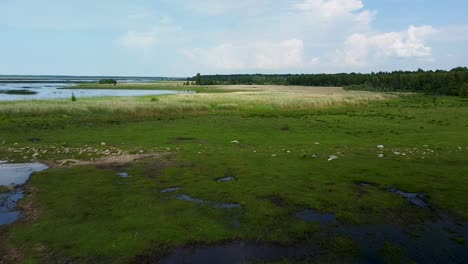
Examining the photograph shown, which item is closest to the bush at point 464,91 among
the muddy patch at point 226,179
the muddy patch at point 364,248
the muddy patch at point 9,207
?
the muddy patch at point 226,179

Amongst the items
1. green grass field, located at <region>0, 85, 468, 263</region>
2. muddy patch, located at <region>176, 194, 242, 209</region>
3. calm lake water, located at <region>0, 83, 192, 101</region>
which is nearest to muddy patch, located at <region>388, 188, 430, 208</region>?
green grass field, located at <region>0, 85, 468, 263</region>

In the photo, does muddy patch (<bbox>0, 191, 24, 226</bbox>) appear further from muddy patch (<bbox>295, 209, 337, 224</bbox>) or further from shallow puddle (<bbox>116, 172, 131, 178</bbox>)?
muddy patch (<bbox>295, 209, 337, 224</bbox>)

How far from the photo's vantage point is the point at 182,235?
1148 centimetres

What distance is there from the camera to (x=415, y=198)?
14.9 m

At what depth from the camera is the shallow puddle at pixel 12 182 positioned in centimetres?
1311

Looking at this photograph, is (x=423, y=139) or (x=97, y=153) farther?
(x=423, y=139)

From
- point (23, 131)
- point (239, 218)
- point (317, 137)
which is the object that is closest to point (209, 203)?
point (239, 218)

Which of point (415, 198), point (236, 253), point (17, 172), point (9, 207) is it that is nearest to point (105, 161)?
point (17, 172)

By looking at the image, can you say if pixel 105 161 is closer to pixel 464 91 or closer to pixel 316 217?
pixel 316 217

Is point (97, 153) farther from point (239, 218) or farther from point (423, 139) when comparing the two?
point (423, 139)

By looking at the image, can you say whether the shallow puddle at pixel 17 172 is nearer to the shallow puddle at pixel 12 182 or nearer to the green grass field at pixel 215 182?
the shallow puddle at pixel 12 182

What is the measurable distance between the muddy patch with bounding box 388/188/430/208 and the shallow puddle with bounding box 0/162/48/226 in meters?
14.8

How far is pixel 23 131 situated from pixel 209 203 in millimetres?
24365

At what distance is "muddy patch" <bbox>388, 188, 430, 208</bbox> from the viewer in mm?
14289
